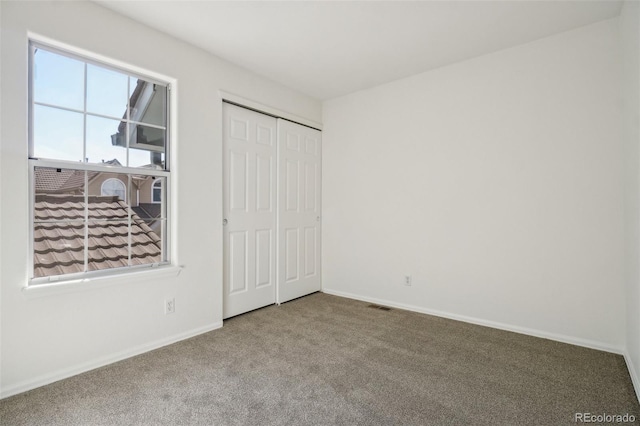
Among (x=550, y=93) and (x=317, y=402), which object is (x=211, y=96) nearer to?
(x=317, y=402)

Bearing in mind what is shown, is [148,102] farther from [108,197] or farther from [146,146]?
[108,197]

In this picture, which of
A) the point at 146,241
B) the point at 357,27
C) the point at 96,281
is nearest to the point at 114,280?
the point at 96,281

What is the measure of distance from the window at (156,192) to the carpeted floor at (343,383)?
122 centimetres

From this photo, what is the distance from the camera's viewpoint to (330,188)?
4328mm

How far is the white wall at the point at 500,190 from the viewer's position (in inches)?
101

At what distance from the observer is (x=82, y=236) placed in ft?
7.51

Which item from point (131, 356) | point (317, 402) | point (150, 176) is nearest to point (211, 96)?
point (150, 176)

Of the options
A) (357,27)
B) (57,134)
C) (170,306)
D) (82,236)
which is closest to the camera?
(57,134)

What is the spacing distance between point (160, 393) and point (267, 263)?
185 centimetres

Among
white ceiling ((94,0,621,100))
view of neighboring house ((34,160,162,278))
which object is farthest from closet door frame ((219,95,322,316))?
view of neighboring house ((34,160,162,278))

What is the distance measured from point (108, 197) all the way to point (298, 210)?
2113 millimetres

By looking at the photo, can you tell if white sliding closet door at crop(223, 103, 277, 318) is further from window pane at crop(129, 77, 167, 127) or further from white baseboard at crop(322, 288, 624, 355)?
white baseboard at crop(322, 288, 624, 355)

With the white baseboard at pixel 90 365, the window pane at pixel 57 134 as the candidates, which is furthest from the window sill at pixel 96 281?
the window pane at pixel 57 134

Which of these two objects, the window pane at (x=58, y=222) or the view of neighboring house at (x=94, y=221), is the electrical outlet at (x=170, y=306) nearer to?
the view of neighboring house at (x=94, y=221)
